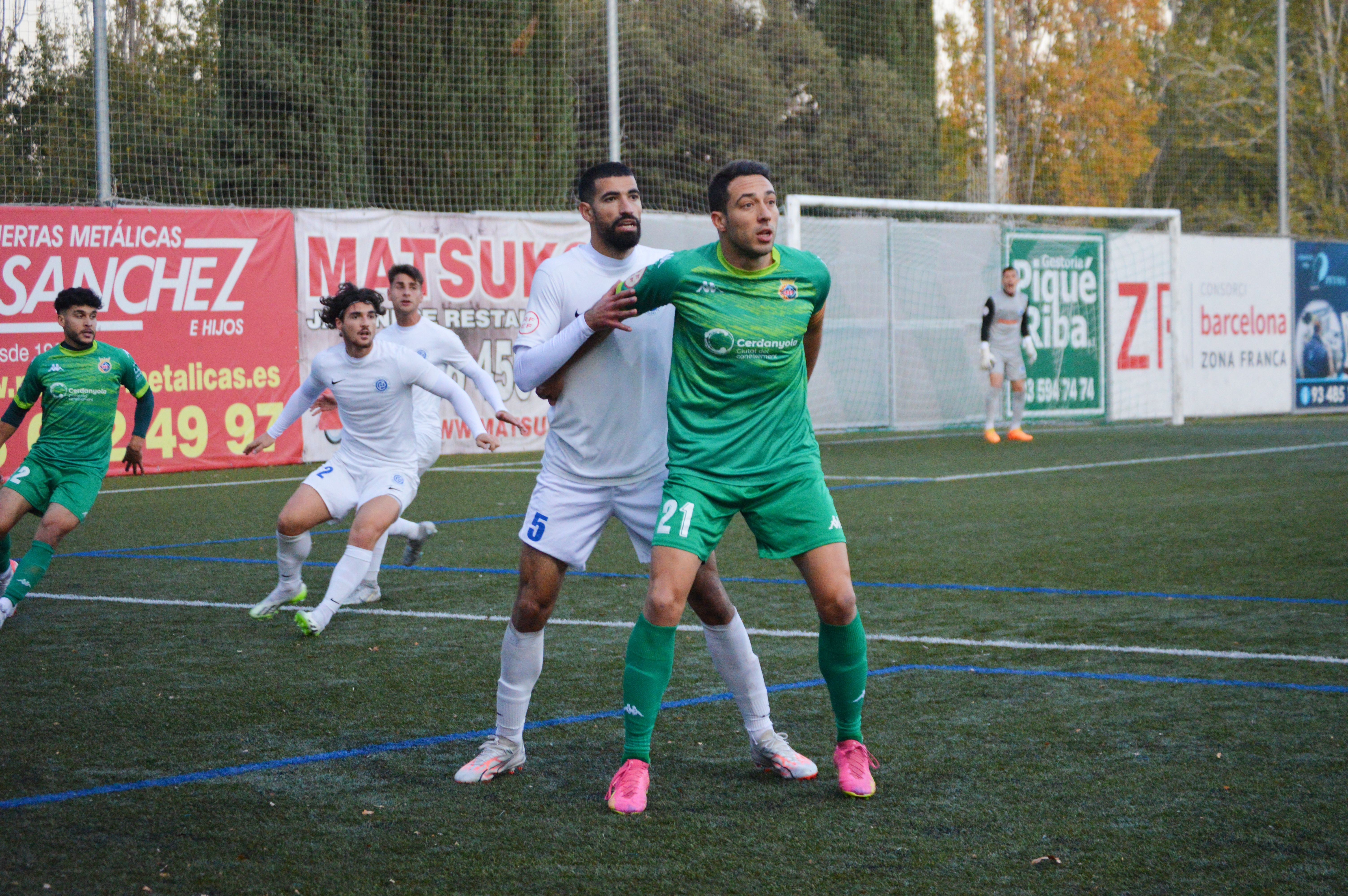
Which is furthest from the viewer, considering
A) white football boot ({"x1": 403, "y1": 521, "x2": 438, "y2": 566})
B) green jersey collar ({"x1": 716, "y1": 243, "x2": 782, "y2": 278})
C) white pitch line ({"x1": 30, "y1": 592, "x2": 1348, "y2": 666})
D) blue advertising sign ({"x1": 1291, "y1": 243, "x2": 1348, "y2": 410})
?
blue advertising sign ({"x1": 1291, "y1": 243, "x2": 1348, "y2": 410})

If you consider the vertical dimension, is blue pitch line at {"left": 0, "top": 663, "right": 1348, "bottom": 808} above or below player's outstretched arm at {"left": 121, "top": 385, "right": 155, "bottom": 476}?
below

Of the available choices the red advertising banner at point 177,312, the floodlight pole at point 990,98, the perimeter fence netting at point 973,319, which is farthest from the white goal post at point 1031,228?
the red advertising banner at point 177,312

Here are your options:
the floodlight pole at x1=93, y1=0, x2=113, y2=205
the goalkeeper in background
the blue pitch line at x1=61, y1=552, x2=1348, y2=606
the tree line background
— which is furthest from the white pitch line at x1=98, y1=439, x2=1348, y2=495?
the blue pitch line at x1=61, y1=552, x2=1348, y2=606

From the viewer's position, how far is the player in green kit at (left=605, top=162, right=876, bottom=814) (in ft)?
14.7

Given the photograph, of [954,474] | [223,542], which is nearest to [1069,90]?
[954,474]

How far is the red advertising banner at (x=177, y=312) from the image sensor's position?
16.4m

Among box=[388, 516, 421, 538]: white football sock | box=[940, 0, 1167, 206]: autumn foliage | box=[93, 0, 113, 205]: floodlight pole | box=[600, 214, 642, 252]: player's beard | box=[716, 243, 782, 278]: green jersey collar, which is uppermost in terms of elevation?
box=[940, 0, 1167, 206]: autumn foliage

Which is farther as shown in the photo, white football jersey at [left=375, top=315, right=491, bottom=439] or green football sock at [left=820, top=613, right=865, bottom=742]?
white football jersey at [left=375, top=315, right=491, bottom=439]

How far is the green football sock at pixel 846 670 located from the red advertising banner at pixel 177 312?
540 inches

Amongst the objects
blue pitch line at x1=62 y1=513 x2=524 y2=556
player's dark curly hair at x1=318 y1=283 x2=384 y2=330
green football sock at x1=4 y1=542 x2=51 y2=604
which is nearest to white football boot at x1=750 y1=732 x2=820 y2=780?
player's dark curly hair at x1=318 y1=283 x2=384 y2=330

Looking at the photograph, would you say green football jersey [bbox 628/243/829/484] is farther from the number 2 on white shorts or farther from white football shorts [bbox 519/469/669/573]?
white football shorts [bbox 519/469/669/573]

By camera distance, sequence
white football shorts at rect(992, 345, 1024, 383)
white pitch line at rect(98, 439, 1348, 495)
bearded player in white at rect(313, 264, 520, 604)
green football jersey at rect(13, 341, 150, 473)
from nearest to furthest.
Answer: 1. green football jersey at rect(13, 341, 150, 473)
2. bearded player in white at rect(313, 264, 520, 604)
3. white pitch line at rect(98, 439, 1348, 495)
4. white football shorts at rect(992, 345, 1024, 383)

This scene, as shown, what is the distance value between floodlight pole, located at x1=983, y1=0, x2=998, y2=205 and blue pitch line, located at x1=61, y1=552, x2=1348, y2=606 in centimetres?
1544

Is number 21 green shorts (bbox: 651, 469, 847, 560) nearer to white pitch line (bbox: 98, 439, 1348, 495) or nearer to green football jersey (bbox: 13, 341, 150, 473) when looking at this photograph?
green football jersey (bbox: 13, 341, 150, 473)
